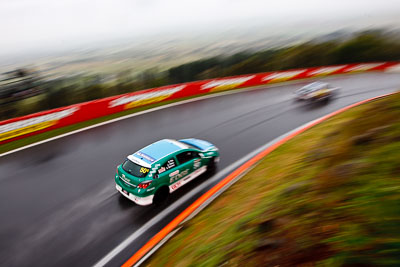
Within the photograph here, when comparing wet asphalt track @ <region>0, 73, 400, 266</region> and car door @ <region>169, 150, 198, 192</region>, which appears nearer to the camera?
wet asphalt track @ <region>0, 73, 400, 266</region>

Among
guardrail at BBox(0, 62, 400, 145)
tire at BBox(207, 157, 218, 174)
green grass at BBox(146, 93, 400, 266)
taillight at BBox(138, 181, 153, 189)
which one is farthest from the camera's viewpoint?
guardrail at BBox(0, 62, 400, 145)

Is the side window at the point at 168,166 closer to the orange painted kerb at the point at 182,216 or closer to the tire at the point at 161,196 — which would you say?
the tire at the point at 161,196

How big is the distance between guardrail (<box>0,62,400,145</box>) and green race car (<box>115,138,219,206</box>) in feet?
25.4

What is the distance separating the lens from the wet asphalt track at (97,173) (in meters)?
6.55

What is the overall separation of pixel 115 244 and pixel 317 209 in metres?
4.99

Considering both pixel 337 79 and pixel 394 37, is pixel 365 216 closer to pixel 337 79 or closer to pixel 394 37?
pixel 337 79

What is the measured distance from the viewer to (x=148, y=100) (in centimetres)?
1756

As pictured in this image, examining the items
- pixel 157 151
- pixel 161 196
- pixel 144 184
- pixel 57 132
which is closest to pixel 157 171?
pixel 144 184

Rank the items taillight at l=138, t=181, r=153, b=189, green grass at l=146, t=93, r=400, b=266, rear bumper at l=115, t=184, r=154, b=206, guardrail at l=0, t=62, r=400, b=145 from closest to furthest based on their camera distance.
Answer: green grass at l=146, t=93, r=400, b=266, taillight at l=138, t=181, r=153, b=189, rear bumper at l=115, t=184, r=154, b=206, guardrail at l=0, t=62, r=400, b=145

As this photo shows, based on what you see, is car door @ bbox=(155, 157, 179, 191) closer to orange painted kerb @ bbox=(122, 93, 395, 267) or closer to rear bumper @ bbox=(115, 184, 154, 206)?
rear bumper @ bbox=(115, 184, 154, 206)

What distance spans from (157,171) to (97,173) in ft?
11.1

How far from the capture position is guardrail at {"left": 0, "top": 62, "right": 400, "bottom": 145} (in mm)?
12688

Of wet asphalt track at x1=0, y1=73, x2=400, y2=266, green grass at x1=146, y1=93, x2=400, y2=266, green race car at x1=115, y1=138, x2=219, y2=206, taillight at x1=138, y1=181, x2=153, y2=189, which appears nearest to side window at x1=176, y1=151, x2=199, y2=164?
green race car at x1=115, y1=138, x2=219, y2=206

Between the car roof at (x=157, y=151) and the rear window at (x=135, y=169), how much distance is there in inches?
8.9
